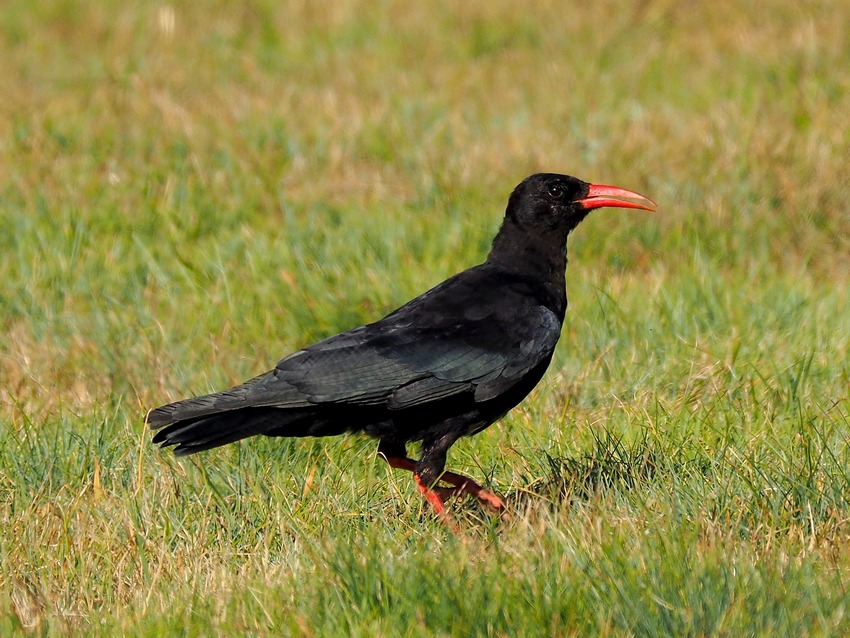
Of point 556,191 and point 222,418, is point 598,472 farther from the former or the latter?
point 556,191

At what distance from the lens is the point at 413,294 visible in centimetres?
602

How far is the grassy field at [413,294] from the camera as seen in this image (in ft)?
10.6

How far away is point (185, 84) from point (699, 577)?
7013 mm

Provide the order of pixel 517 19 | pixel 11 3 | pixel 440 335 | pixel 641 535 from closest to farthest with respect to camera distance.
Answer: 1. pixel 641 535
2. pixel 440 335
3. pixel 517 19
4. pixel 11 3

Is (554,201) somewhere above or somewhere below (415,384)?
above

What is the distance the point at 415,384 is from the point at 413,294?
1.69 meters

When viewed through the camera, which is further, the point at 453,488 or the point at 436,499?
the point at 453,488

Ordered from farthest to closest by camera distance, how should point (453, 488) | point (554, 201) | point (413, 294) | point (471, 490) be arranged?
point (413, 294) → point (554, 201) → point (453, 488) → point (471, 490)

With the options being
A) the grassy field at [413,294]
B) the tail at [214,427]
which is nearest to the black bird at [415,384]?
the tail at [214,427]

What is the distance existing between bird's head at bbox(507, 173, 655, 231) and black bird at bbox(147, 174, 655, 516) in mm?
338

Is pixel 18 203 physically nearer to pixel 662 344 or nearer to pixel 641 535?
pixel 662 344

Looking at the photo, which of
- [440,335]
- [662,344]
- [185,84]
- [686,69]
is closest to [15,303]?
[440,335]

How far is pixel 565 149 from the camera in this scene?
784cm

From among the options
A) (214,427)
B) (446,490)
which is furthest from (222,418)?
(446,490)
